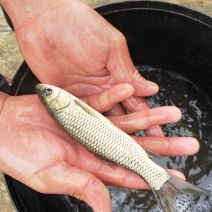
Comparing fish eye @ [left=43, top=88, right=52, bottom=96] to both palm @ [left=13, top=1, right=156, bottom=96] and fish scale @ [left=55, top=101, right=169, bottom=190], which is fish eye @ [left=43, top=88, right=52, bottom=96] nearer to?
fish scale @ [left=55, top=101, right=169, bottom=190]

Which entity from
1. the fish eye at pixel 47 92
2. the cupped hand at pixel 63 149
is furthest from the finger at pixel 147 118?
the fish eye at pixel 47 92

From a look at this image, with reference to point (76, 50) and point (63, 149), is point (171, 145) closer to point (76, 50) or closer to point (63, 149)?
point (63, 149)

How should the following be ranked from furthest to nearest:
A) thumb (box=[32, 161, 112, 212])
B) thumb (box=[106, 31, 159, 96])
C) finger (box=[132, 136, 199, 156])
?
thumb (box=[106, 31, 159, 96]) < finger (box=[132, 136, 199, 156]) < thumb (box=[32, 161, 112, 212])

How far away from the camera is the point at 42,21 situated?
78.7 inches

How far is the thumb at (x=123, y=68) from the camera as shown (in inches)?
75.1

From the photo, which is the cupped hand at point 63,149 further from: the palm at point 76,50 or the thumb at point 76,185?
the palm at point 76,50

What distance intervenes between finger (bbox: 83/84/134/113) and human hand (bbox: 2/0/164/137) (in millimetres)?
134

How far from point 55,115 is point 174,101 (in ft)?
3.64

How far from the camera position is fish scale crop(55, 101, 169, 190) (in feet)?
5.44

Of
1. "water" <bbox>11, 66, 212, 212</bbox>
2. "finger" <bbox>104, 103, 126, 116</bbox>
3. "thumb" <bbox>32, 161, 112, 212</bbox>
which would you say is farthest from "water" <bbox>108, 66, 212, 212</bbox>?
"thumb" <bbox>32, 161, 112, 212</bbox>

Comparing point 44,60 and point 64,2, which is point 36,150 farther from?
point 64,2

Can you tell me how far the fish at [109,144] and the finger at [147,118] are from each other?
0.58 feet

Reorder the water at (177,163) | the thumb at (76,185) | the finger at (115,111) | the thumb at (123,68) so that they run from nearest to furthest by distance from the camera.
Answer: the thumb at (76,185)
the thumb at (123,68)
the finger at (115,111)
the water at (177,163)

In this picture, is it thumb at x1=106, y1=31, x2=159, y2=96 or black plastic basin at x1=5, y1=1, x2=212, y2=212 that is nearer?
thumb at x1=106, y1=31, x2=159, y2=96
